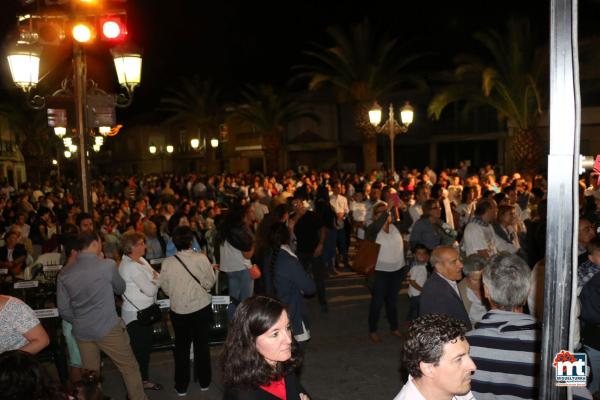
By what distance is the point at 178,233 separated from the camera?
5.95 meters

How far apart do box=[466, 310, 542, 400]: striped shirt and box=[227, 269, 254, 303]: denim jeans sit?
5117 millimetres

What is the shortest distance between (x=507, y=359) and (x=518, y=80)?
61.0ft

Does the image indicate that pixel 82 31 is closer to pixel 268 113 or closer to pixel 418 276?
pixel 418 276

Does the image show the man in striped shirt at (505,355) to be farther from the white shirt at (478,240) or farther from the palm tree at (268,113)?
the palm tree at (268,113)

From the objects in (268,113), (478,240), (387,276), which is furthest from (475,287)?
(268,113)

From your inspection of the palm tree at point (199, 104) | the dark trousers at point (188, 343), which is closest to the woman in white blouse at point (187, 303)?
the dark trousers at point (188, 343)

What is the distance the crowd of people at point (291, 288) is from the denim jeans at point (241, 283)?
0.02 m

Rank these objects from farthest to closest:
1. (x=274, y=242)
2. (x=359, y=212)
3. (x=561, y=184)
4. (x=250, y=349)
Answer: (x=359, y=212)
(x=274, y=242)
(x=250, y=349)
(x=561, y=184)

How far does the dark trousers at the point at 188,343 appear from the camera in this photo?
5.92 m

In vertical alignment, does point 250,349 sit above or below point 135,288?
above

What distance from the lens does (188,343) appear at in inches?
237

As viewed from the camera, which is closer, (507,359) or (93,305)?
(507,359)

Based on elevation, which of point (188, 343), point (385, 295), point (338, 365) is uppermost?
point (385, 295)

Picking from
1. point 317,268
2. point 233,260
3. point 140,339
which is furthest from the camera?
point 317,268
